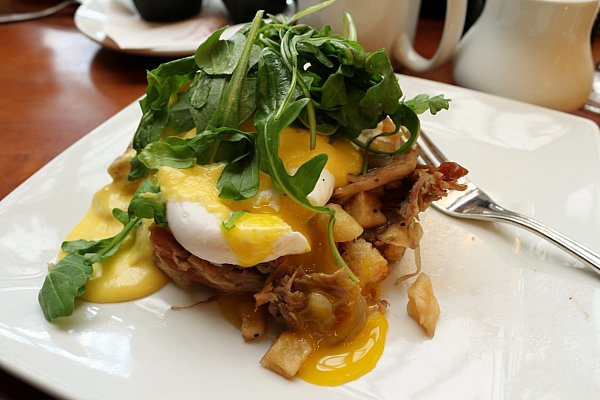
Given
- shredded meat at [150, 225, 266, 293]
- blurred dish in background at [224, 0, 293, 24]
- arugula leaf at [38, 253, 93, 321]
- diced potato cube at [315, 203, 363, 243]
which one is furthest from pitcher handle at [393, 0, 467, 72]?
arugula leaf at [38, 253, 93, 321]

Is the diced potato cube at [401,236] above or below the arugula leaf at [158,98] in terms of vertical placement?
below

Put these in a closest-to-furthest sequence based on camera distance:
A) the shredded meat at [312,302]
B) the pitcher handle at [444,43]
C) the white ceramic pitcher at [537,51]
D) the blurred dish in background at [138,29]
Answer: the shredded meat at [312,302], the white ceramic pitcher at [537,51], the pitcher handle at [444,43], the blurred dish in background at [138,29]

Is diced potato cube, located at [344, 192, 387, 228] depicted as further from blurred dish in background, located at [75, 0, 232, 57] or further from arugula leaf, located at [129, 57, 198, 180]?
blurred dish in background, located at [75, 0, 232, 57]

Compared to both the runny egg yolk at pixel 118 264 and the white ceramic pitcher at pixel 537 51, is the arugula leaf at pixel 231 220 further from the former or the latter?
the white ceramic pitcher at pixel 537 51

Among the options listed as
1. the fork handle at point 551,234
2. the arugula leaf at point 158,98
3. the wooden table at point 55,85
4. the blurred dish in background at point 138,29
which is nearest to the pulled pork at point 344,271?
the fork handle at point 551,234

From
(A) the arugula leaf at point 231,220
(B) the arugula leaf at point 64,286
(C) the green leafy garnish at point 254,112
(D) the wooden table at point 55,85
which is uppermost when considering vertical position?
(C) the green leafy garnish at point 254,112

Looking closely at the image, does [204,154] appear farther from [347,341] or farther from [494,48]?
[494,48]

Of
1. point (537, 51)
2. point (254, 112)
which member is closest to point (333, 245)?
point (254, 112)
